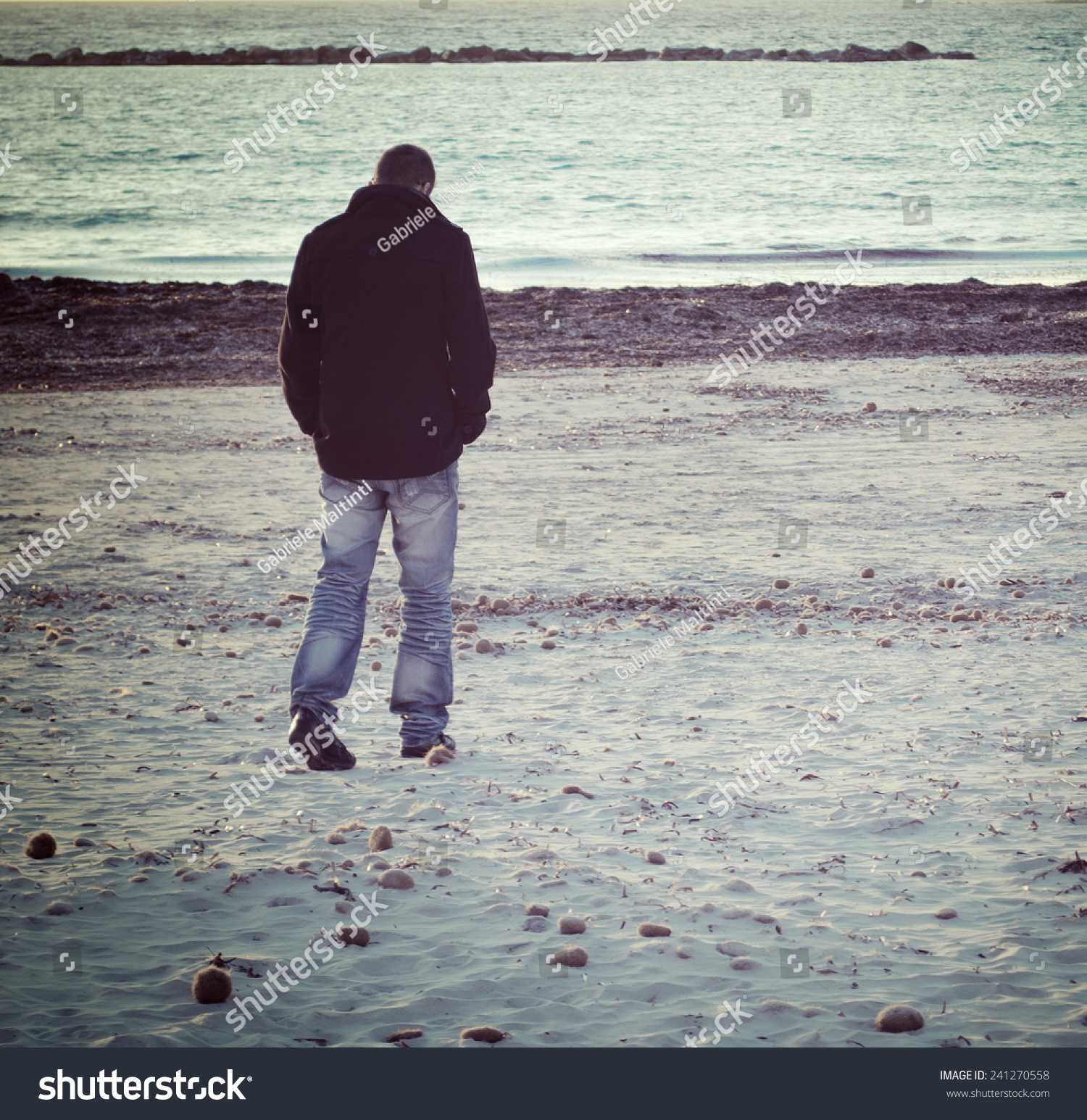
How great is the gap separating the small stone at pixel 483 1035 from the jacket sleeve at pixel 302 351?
7.48ft

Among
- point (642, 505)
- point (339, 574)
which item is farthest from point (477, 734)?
point (642, 505)

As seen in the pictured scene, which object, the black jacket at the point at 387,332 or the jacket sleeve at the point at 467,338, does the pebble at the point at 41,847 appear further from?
the jacket sleeve at the point at 467,338

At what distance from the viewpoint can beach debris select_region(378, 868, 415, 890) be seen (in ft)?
11.7

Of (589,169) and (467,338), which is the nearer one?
(467,338)

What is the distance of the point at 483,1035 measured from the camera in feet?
9.21

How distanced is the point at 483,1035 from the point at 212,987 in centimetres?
78

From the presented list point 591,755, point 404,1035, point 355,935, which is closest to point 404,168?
point 591,755

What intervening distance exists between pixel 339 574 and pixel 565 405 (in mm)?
7907

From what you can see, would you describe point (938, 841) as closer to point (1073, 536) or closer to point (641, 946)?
point (641, 946)

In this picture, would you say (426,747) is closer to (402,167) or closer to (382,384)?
(382,384)

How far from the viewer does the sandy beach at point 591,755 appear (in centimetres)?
304

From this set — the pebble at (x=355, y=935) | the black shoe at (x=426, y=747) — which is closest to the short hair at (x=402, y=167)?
the black shoe at (x=426, y=747)

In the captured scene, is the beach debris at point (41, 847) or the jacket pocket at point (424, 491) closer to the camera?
the beach debris at point (41, 847)

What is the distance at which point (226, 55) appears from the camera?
92625mm
